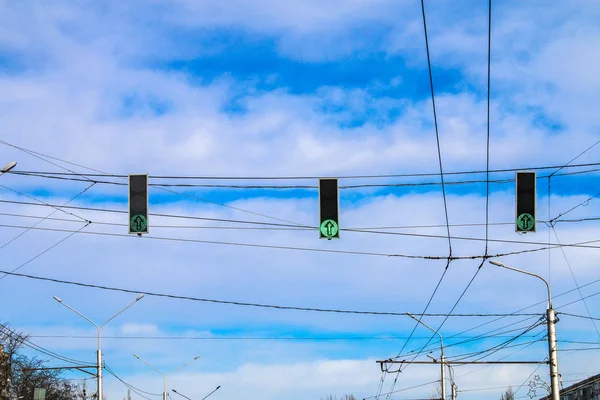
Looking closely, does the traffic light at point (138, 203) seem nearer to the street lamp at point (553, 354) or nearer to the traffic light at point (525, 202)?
the traffic light at point (525, 202)

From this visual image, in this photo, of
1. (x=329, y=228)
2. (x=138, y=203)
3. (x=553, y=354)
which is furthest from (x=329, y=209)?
(x=553, y=354)

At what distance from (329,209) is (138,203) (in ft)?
14.4

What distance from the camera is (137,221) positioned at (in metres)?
20.9

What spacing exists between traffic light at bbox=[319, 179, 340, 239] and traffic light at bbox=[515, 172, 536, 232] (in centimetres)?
409

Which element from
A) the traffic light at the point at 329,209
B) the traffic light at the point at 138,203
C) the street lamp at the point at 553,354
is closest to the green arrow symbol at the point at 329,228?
the traffic light at the point at 329,209

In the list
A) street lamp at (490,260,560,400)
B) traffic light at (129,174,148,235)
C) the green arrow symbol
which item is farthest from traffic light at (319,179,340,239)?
street lamp at (490,260,560,400)

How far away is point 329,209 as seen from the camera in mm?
21281

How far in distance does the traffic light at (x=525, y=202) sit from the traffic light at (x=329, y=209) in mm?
4085

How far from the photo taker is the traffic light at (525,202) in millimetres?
20688

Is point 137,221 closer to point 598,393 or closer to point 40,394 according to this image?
point 40,394

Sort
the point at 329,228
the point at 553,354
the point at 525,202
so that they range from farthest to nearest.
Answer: the point at 553,354
the point at 329,228
the point at 525,202

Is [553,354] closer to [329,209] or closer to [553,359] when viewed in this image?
[553,359]

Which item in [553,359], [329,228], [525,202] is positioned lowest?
[553,359]

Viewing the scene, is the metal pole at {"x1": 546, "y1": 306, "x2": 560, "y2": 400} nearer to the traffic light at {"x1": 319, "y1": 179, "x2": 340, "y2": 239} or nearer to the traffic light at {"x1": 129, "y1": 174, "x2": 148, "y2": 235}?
the traffic light at {"x1": 319, "y1": 179, "x2": 340, "y2": 239}
